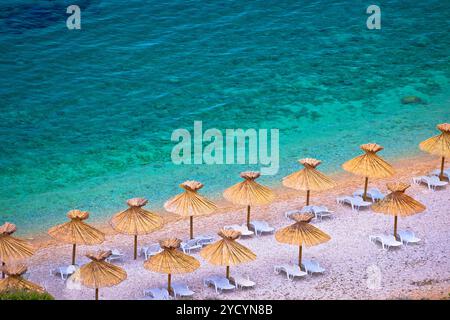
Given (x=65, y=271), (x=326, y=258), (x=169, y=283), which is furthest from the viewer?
(x=326, y=258)

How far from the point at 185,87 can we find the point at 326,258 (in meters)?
15.4

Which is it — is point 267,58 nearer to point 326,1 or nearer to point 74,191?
point 326,1

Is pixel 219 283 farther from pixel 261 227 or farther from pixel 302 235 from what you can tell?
pixel 261 227

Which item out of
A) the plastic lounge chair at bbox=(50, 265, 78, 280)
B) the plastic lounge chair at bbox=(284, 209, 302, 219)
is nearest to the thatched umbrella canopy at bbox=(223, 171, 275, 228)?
the plastic lounge chair at bbox=(284, 209, 302, 219)

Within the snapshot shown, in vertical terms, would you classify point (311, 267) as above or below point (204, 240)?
below

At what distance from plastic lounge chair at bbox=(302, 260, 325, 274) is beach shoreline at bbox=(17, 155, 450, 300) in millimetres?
197

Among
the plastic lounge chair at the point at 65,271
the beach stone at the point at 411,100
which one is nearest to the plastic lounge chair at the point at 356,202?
the plastic lounge chair at the point at 65,271

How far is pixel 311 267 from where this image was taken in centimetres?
2061

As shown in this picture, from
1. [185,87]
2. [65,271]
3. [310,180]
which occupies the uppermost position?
[185,87]

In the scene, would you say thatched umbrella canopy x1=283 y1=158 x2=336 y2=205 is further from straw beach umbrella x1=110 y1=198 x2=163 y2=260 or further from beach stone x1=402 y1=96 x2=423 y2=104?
Result: beach stone x1=402 y1=96 x2=423 y2=104

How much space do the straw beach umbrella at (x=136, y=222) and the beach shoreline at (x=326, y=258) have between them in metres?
1.01

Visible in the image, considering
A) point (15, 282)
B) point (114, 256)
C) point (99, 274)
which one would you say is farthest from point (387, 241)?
point (15, 282)

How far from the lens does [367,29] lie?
133 ft
